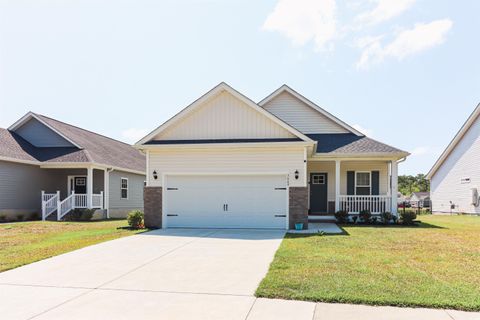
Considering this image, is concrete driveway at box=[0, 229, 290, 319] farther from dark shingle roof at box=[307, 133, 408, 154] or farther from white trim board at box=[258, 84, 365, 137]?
white trim board at box=[258, 84, 365, 137]

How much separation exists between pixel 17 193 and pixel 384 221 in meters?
18.8

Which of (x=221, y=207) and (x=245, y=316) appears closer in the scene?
(x=245, y=316)

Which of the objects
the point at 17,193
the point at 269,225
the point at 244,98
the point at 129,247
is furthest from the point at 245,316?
the point at 17,193

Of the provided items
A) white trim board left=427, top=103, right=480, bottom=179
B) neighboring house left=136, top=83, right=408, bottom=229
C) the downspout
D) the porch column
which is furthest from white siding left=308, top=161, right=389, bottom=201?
the downspout

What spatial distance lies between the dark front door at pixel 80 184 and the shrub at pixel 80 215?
8.79 ft

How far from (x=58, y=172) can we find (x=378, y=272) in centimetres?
2133

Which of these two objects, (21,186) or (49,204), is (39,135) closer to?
(21,186)

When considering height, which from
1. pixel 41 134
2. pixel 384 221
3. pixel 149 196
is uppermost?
pixel 41 134

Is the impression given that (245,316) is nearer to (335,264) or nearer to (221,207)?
(335,264)

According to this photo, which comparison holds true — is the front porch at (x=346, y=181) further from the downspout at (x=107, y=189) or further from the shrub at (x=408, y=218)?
the downspout at (x=107, y=189)

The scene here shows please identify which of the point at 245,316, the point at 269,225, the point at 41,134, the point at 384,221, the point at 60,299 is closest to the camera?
the point at 245,316

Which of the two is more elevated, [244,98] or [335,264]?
[244,98]

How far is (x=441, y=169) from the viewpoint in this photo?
99.6 ft

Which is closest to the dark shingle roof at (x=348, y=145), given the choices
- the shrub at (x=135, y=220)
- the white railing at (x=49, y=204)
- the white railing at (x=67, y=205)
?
the shrub at (x=135, y=220)
